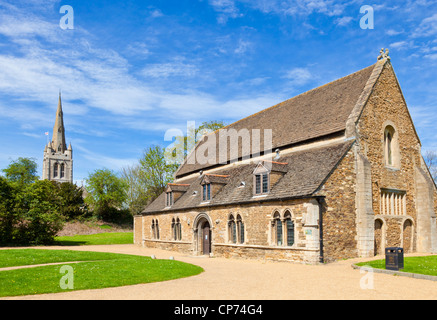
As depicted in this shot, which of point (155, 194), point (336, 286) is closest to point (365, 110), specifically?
point (336, 286)

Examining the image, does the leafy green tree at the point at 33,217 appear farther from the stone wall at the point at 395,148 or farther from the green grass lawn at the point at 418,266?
the green grass lawn at the point at 418,266

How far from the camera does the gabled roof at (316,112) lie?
2356cm

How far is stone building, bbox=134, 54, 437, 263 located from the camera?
2023 centimetres

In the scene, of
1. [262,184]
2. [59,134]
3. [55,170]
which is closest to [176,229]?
[262,184]

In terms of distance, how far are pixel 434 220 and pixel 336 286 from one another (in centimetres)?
1592

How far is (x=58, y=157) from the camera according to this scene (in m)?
114

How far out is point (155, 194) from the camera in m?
56.4

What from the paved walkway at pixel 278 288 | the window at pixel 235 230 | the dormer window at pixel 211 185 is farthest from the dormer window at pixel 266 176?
the paved walkway at pixel 278 288

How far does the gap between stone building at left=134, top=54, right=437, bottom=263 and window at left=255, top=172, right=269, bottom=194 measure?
0.21 feet

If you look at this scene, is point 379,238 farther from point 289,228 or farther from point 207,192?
point 207,192

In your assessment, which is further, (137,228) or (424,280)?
(137,228)
